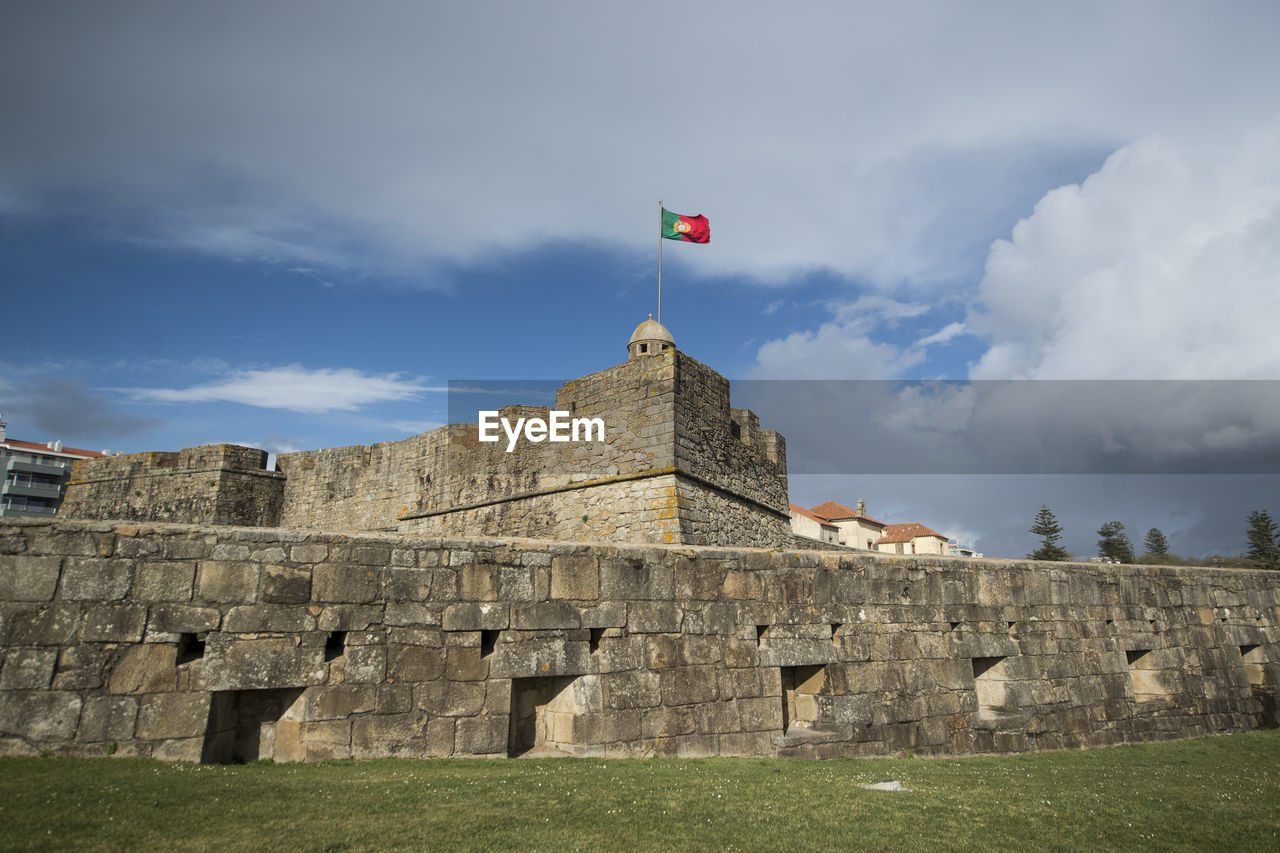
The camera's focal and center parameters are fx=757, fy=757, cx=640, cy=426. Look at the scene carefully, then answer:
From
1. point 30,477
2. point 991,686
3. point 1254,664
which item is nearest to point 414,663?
point 991,686

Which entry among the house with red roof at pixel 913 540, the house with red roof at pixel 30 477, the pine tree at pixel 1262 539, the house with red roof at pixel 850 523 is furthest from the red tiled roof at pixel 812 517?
the house with red roof at pixel 30 477

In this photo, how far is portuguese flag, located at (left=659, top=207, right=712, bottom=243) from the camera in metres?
19.0

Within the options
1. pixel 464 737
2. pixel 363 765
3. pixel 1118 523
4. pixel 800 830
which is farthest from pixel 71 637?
pixel 1118 523

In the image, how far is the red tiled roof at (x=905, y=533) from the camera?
2736 inches

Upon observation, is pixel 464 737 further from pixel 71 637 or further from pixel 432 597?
pixel 71 637

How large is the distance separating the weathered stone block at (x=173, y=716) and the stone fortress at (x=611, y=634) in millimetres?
16

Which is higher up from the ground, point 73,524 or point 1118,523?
point 1118,523

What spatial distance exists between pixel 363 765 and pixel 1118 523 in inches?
3919

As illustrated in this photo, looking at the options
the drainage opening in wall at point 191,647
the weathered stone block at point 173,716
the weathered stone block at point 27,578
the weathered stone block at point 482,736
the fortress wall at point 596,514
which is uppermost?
the fortress wall at point 596,514

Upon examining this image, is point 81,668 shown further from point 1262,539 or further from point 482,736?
point 1262,539

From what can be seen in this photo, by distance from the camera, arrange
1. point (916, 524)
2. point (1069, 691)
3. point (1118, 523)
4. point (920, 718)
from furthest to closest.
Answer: point (1118, 523), point (916, 524), point (1069, 691), point (920, 718)

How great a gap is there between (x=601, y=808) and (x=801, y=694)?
4.55 metres

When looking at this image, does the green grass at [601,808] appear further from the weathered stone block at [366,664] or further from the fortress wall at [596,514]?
the fortress wall at [596,514]

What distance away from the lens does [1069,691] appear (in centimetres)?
1191
